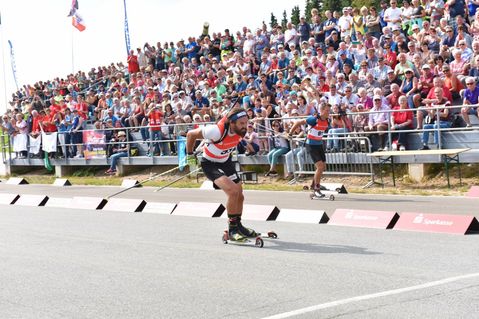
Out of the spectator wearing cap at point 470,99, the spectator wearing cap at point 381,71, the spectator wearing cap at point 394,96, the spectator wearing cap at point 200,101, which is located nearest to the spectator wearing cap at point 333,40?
the spectator wearing cap at point 381,71

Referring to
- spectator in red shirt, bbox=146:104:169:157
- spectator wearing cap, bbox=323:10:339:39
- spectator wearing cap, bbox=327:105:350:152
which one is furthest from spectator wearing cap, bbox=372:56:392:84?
spectator in red shirt, bbox=146:104:169:157

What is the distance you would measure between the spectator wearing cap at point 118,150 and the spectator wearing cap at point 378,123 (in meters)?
10.0

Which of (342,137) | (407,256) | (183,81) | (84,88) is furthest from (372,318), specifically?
(84,88)

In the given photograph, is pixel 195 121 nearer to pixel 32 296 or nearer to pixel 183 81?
pixel 183 81

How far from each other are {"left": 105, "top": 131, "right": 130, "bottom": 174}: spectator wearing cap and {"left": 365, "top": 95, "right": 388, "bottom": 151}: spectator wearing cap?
395 inches

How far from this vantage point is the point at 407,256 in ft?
31.0

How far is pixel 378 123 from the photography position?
1892 cm

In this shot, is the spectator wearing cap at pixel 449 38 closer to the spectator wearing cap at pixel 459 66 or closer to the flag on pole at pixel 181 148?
the spectator wearing cap at pixel 459 66

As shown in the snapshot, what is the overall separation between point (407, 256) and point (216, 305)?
318 centimetres

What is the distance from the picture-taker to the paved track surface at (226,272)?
23.0 feet

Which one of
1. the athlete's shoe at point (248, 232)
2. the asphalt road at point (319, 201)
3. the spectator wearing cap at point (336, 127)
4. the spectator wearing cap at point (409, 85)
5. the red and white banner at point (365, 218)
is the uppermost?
the spectator wearing cap at point (409, 85)

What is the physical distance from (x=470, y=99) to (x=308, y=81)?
4787mm

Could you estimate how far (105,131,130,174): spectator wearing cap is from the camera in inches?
1044

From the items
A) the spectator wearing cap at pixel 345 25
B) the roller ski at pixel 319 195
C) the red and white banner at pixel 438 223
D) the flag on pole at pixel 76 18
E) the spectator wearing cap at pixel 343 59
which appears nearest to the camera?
the red and white banner at pixel 438 223
